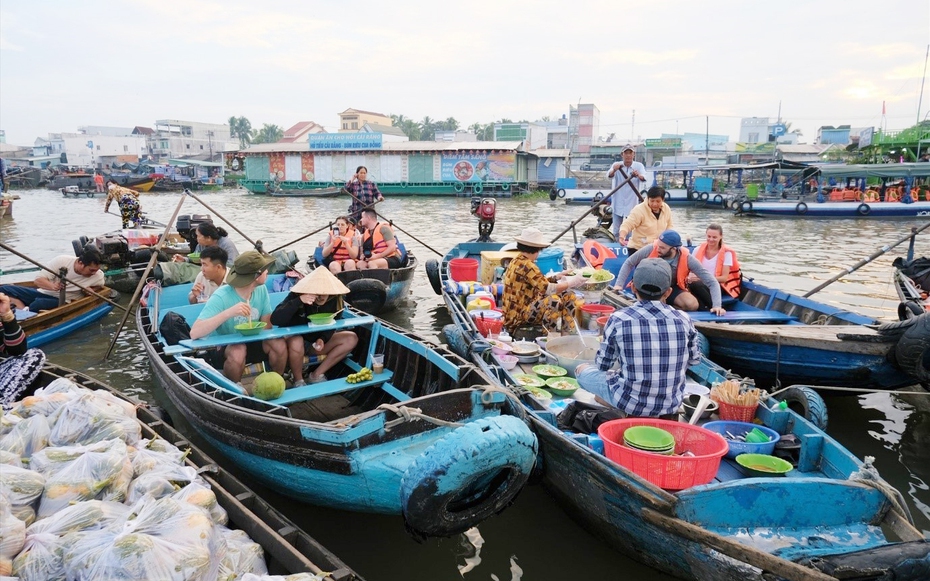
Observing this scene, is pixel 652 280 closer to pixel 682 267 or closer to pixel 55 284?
pixel 682 267

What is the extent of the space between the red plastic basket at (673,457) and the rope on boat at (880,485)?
0.69 m

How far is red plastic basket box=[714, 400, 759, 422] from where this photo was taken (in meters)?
4.31

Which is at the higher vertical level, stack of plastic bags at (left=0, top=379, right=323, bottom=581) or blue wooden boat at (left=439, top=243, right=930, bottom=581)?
stack of plastic bags at (left=0, top=379, right=323, bottom=581)

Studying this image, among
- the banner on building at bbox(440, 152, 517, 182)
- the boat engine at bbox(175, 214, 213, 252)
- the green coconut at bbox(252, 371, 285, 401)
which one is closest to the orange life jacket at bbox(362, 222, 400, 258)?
the boat engine at bbox(175, 214, 213, 252)

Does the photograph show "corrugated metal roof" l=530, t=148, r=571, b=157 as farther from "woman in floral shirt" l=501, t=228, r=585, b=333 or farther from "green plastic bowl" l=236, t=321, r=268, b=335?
"green plastic bowl" l=236, t=321, r=268, b=335

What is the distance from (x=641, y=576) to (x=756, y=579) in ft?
4.05

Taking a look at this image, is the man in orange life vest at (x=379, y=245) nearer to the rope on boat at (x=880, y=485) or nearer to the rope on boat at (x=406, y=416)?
the rope on boat at (x=406, y=416)

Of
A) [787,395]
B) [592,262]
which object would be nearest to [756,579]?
[787,395]

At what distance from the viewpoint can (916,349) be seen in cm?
507

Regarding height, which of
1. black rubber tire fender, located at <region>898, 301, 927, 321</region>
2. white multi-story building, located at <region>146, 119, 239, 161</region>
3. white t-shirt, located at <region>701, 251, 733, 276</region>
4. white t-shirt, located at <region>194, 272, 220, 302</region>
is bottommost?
black rubber tire fender, located at <region>898, 301, 927, 321</region>

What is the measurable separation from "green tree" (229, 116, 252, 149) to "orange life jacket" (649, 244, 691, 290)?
8409 cm

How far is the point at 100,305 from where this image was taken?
9.50 metres

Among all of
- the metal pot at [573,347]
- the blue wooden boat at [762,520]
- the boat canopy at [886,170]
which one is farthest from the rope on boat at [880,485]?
the boat canopy at [886,170]

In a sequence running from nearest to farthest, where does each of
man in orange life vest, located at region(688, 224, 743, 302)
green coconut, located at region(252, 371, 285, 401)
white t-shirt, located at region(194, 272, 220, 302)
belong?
green coconut, located at region(252, 371, 285, 401) < white t-shirt, located at region(194, 272, 220, 302) < man in orange life vest, located at region(688, 224, 743, 302)
